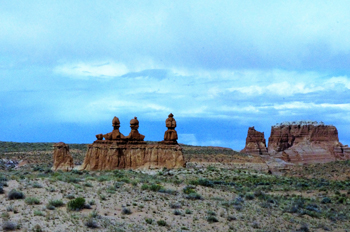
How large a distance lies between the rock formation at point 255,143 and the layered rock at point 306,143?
3.14 metres

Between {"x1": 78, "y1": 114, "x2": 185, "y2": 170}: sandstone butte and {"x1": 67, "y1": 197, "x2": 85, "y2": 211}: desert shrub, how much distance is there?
21.8 meters

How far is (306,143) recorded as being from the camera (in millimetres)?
115188

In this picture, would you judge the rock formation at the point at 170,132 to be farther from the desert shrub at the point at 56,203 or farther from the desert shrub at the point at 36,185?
the desert shrub at the point at 56,203

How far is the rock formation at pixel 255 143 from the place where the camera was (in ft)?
382

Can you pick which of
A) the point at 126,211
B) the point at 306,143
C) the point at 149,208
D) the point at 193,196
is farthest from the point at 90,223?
the point at 306,143

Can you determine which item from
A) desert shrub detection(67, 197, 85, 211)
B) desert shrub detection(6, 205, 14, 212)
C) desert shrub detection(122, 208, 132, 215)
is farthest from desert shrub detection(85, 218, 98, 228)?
desert shrub detection(6, 205, 14, 212)

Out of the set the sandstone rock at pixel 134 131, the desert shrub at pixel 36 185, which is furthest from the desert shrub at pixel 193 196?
the sandstone rock at pixel 134 131

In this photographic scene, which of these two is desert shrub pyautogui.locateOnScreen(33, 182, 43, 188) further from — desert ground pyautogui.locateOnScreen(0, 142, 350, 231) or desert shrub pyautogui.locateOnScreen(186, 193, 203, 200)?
desert shrub pyautogui.locateOnScreen(186, 193, 203, 200)

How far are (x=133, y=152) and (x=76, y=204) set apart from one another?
23329mm

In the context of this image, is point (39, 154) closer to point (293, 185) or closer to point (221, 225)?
point (293, 185)

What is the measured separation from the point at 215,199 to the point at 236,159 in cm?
4712

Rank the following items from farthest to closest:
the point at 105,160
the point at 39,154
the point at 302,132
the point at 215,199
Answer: the point at 302,132
the point at 39,154
the point at 105,160
the point at 215,199

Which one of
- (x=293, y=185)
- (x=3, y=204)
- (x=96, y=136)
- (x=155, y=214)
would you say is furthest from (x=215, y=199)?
(x=96, y=136)

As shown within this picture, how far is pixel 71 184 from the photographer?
72.5 feet
